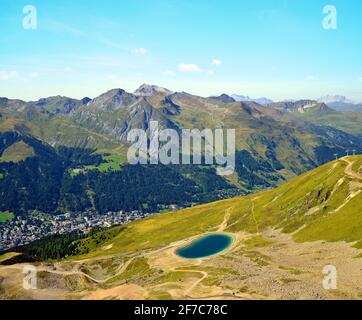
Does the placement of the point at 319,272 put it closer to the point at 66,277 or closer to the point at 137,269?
the point at 137,269

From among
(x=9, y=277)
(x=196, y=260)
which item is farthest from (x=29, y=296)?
(x=196, y=260)

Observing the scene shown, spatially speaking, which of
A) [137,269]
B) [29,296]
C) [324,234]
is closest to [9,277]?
[29,296]

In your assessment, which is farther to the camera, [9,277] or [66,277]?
[66,277]
